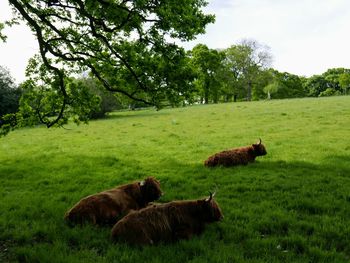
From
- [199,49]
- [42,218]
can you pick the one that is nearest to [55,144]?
→ [42,218]

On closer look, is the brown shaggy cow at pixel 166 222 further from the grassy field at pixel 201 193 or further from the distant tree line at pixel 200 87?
the distant tree line at pixel 200 87

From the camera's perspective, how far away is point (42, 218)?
28.1 feet

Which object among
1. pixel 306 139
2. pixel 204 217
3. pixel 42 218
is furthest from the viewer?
pixel 306 139

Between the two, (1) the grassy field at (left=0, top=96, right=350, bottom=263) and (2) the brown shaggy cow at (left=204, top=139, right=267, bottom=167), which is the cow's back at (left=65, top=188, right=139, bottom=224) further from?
(2) the brown shaggy cow at (left=204, top=139, right=267, bottom=167)

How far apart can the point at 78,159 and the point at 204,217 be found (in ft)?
36.3

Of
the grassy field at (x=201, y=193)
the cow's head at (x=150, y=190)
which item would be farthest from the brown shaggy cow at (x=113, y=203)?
the grassy field at (x=201, y=193)

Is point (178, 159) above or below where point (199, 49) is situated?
below

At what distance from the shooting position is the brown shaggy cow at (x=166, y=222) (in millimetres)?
6703

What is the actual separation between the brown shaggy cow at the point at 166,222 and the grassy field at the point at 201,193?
24 cm

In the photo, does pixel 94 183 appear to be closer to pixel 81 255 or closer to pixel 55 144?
pixel 81 255

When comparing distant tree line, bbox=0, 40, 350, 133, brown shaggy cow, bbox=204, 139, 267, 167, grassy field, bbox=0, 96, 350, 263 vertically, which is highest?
distant tree line, bbox=0, 40, 350, 133

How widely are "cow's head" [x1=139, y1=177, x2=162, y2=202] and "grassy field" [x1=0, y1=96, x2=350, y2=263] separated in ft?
3.41

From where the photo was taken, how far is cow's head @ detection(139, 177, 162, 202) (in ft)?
28.5

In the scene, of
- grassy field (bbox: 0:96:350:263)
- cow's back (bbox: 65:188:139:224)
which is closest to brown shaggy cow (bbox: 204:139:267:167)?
grassy field (bbox: 0:96:350:263)
